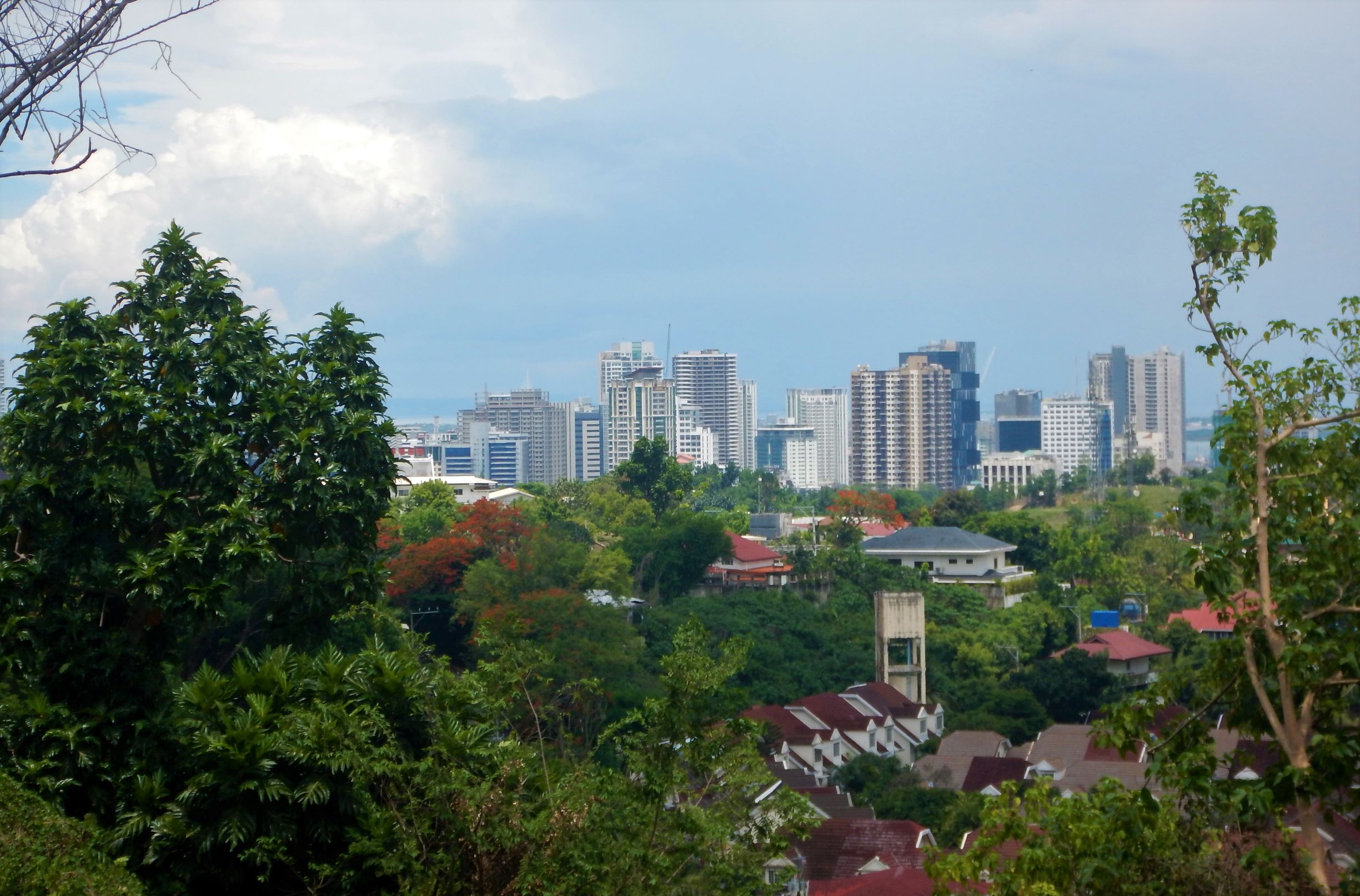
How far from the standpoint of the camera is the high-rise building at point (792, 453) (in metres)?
113

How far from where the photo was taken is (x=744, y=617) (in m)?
24.6

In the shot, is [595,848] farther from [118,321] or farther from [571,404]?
[571,404]

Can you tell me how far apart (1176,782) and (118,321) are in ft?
22.6

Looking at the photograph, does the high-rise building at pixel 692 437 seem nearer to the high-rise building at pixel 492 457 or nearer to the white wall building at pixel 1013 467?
the high-rise building at pixel 492 457

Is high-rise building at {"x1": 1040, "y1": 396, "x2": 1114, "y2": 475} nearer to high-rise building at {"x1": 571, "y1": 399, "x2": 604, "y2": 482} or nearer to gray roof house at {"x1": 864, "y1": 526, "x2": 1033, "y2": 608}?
high-rise building at {"x1": 571, "y1": 399, "x2": 604, "y2": 482}

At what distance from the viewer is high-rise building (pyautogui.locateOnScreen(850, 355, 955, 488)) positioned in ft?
278

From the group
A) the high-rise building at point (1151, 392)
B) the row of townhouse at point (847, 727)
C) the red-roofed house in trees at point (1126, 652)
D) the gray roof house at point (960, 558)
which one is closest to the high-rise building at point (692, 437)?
the high-rise building at point (1151, 392)

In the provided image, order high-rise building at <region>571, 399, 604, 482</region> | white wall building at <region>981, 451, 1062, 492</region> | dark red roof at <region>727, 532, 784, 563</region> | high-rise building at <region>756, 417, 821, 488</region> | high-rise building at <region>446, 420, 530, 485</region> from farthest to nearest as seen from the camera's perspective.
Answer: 1. high-rise building at <region>756, 417, 821, 488</region>
2. high-rise building at <region>446, 420, 530, 485</region>
3. high-rise building at <region>571, 399, 604, 482</region>
4. white wall building at <region>981, 451, 1062, 492</region>
5. dark red roof at <region>727, 532, 784, 563</region>

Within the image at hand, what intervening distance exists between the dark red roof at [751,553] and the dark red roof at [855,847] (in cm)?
1450

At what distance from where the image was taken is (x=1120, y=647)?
2516cm

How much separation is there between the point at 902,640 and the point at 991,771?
21.0 ft

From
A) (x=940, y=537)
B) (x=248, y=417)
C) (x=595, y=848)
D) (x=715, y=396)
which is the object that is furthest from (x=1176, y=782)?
(x=715, y=396)

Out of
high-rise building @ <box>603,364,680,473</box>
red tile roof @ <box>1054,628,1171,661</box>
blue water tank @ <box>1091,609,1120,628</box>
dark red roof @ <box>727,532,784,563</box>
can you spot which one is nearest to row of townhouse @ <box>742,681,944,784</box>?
red tile roof @ <box>1054,628,1171,661</box>

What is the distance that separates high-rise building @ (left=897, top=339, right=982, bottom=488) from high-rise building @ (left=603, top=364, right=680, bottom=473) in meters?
16.8
